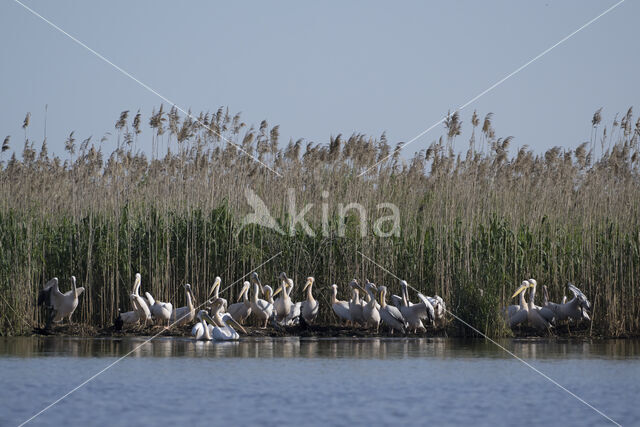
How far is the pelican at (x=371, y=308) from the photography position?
12727 millimetres

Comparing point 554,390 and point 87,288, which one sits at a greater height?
point 87,288

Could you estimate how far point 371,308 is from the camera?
12.7m

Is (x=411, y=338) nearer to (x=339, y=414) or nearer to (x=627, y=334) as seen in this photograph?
(x=627, y=334)

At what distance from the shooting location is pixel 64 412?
24.1ft

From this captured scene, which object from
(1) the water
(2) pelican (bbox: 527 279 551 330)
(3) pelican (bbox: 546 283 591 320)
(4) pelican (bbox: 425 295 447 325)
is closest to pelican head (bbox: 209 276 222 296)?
(1) the water

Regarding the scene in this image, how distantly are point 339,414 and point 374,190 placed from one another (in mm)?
7806

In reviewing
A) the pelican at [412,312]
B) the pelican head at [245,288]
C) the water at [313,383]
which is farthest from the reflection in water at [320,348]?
the pelican head at [245,288]

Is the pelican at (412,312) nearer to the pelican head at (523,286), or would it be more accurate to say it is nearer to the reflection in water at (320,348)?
the reflection in water at (320,348)

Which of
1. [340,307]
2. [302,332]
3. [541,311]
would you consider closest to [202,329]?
[302,332]

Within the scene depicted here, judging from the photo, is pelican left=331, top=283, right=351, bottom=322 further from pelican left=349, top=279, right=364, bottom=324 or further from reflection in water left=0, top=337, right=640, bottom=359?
reflection in water left=0, top=337, right=640, bottom=359

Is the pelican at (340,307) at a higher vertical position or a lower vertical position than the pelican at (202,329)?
higher

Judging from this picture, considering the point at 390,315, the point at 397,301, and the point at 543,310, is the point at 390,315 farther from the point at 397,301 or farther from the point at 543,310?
the point at 543,310

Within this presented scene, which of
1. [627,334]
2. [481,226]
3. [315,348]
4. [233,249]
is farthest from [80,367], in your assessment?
[627,334]

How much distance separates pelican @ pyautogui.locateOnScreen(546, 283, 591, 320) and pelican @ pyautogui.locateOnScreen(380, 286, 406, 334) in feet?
6.84
